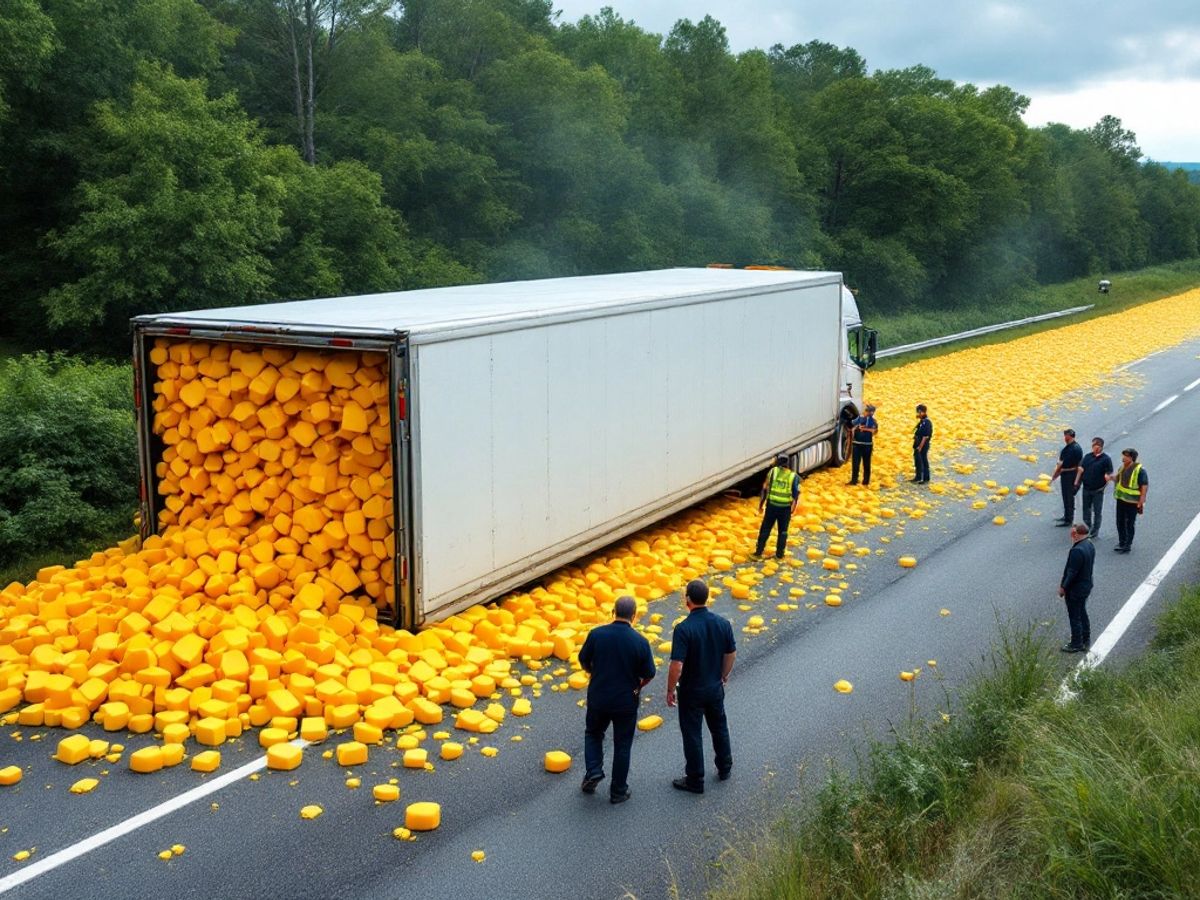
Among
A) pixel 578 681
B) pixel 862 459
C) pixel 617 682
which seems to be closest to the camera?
pixel 617 682

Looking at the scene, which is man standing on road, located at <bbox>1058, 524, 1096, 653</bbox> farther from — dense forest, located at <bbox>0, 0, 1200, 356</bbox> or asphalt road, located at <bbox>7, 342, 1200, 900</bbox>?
dense forest, located at <bbox>0, 0, 1200, 356</bbox>

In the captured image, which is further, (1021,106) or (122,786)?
(1021,106)

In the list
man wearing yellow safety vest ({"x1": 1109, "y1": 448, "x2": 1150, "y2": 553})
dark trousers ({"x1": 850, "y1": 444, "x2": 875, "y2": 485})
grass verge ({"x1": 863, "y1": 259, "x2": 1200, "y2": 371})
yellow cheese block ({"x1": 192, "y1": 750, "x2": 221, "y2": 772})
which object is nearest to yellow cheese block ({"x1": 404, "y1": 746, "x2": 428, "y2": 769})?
yellow cheese block ({"x1": 192, "y1": 750, "x2": 221, "y2": 772})

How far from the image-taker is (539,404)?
11703 millimetres

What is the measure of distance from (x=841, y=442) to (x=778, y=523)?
6.38 m

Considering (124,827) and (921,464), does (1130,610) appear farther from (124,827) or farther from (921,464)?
(124,827)

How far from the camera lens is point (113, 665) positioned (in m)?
9.70

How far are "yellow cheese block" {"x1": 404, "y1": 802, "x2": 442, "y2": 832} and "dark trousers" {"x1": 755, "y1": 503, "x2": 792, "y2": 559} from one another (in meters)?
7.39

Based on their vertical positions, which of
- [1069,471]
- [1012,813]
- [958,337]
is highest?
[958,337]

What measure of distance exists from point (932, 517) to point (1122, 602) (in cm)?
411

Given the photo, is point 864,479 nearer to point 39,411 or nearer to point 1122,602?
point 1122,602

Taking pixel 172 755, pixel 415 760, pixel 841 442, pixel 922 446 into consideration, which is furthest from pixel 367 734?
pixel 841 442

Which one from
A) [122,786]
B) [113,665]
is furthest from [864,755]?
[113,665]

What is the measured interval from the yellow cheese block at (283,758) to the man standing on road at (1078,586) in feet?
24.0
